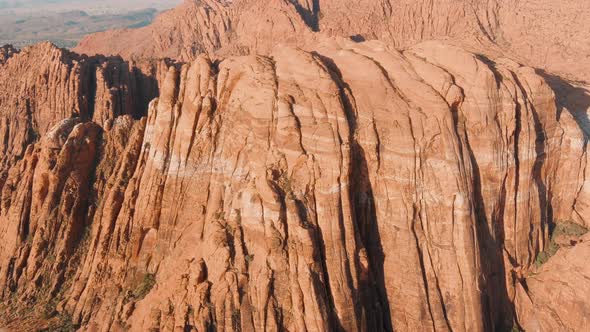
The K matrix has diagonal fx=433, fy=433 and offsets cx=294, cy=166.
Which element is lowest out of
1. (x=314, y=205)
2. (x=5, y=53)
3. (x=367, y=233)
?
(x=367, y=233)

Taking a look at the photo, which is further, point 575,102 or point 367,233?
point 575,102

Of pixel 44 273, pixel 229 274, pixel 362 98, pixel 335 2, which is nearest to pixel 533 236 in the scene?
pixel 362 98

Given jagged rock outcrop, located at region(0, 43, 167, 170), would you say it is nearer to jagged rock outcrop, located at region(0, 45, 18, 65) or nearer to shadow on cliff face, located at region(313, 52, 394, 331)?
jagged rock outcrop, located at region(0, 45, 18, 65)

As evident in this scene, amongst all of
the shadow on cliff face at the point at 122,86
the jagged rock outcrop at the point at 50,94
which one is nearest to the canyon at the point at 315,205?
the jagged rock outcrop at the point at 50,94

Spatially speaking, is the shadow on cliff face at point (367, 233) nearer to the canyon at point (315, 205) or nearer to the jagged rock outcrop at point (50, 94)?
the canyon at point (315, 205)

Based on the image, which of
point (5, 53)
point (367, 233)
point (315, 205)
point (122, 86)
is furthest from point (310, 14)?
point (315, 205)

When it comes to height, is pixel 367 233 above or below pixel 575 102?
below

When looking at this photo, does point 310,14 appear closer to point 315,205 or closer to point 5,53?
point 5,53
